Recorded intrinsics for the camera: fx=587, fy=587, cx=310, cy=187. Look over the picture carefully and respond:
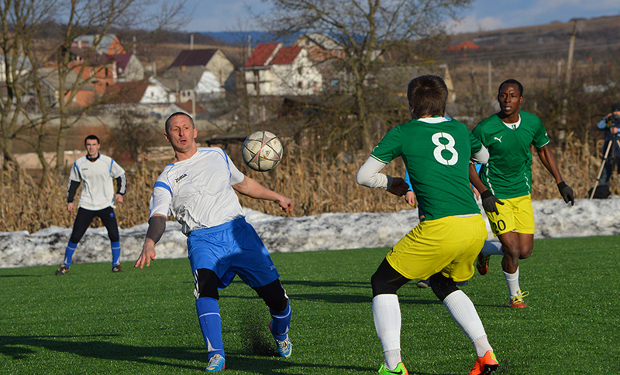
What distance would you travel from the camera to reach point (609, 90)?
2492 centimetres

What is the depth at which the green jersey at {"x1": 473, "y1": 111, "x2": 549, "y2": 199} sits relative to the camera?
5.67m

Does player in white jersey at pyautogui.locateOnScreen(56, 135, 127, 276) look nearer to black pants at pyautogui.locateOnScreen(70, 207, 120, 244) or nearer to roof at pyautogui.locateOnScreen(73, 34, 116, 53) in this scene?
black pants at pyautogui.locateOnScreen(70, 207, 120, 244)

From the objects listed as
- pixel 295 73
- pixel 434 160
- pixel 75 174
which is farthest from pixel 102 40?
pixel 434 160

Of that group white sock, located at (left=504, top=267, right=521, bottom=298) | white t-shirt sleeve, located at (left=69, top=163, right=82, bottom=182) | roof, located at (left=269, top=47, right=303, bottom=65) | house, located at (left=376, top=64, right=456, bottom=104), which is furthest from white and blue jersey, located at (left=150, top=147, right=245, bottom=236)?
roof, located at (left=269, top=47, right=303, bottom=65)

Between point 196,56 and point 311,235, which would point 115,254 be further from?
point 196,56

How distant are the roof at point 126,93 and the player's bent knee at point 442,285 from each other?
65.0 feet

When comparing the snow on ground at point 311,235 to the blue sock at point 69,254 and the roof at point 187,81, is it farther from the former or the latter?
the roof at point 187,81

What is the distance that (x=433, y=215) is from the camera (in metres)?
3.41

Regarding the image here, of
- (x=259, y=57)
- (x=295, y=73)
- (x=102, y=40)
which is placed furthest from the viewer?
(x=259, y=57)

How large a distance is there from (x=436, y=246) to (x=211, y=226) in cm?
164

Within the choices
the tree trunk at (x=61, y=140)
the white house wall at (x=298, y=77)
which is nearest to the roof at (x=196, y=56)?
the white house wall at (x=298, y=77)

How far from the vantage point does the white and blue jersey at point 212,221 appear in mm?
4066

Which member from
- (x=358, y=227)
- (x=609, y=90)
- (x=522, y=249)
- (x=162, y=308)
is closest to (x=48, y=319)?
(x=162, y=308)

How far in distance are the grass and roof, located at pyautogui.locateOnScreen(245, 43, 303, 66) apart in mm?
13509
